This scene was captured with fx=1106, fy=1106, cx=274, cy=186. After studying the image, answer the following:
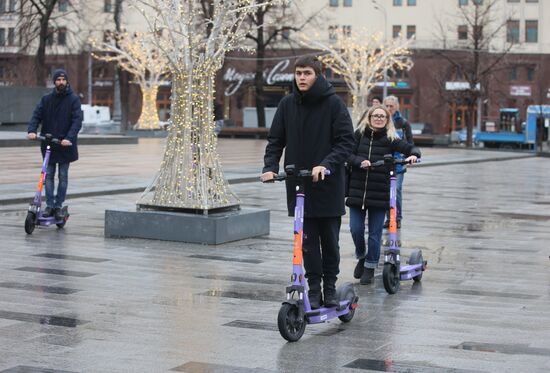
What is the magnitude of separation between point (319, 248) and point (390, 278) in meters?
1.71

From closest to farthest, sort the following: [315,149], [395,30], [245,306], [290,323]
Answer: [290,323] < [315,149] < [245,306] < [395,30]

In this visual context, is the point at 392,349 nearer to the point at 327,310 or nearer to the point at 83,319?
the point at 327,310

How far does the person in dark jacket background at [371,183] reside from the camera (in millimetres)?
9961

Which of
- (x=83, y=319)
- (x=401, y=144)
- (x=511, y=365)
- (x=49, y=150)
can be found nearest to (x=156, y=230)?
(x=49, y=150)

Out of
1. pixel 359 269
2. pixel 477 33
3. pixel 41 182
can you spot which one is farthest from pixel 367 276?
pixel 477 33

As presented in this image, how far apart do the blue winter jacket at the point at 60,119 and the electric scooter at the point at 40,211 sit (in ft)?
0.61

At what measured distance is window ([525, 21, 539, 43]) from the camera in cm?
7938

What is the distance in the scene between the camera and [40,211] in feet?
44.7

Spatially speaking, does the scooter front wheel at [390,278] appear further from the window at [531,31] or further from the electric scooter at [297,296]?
the window at [531,31]

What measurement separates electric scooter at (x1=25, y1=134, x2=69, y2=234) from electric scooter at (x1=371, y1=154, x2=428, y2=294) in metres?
5.08

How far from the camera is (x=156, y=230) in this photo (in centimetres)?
1269

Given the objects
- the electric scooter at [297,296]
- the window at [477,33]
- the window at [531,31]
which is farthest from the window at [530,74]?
the electric scooter at [297,296]

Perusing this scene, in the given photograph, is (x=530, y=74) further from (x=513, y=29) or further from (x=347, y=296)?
(x=347, y=296)

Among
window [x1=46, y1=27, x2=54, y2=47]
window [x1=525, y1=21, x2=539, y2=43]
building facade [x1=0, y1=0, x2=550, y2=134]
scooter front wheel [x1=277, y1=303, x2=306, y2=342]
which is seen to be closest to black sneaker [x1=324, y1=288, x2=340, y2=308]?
scooter front wheel [x1=277, y1=303, x2=306, y2=342]
